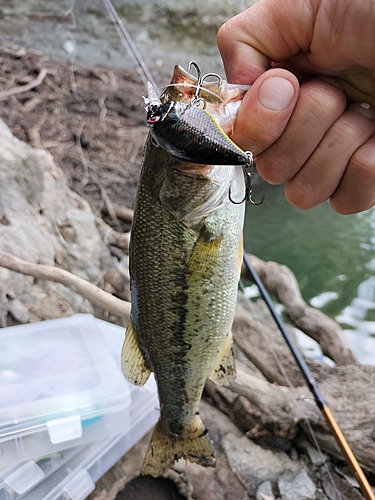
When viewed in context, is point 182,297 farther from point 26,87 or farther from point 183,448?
point 26,87

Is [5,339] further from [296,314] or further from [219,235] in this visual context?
[296,314]

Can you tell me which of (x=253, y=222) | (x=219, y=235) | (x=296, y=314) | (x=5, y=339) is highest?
(x=219, y=235)

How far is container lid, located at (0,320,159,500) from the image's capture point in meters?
1.62

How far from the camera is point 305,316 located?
114 inches

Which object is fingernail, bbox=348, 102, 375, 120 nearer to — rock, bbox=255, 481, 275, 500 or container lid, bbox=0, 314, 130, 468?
container lid, bbox=0, 314, 130, 468

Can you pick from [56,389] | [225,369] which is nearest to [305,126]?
[225,369]

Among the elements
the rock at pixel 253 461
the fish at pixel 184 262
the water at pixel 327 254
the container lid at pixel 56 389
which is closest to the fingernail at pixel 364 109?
the fish at pixel 184 262

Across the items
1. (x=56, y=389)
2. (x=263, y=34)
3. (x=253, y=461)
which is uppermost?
(x=263, y=34)

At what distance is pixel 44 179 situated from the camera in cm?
333

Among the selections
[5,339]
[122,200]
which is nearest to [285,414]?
[5,339]

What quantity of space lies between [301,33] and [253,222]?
15.3 feet

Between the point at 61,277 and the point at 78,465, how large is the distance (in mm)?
781

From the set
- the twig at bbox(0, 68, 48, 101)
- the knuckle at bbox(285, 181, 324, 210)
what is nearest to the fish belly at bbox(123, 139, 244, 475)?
the knuckle at bbox(285, 181, 324, 210)

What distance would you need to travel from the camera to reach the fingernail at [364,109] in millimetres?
1247
